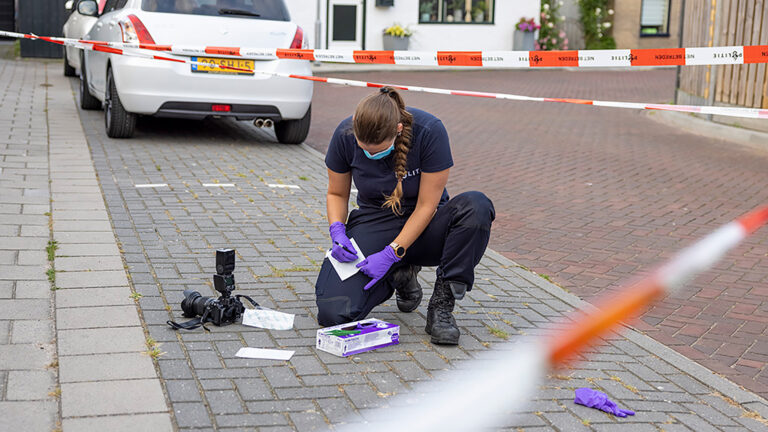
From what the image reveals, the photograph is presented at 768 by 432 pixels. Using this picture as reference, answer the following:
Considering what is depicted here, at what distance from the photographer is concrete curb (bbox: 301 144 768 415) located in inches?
150

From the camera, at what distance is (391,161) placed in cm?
431

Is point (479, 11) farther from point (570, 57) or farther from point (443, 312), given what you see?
point (443, 312)

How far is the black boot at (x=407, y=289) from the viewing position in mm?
4504

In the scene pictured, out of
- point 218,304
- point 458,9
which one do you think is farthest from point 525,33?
point 218,304

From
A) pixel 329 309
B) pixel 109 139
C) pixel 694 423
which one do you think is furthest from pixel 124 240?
pixel 109 139

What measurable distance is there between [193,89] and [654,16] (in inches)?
855

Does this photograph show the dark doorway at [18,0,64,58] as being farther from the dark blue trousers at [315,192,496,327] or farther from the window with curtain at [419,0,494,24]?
the dark blue trousers at [315,192,496,327]

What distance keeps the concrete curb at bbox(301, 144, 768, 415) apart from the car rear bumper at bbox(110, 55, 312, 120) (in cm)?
428

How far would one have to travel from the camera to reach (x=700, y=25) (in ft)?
44.4

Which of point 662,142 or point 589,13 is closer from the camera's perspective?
point 662,142

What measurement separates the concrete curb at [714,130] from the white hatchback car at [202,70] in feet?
18.6

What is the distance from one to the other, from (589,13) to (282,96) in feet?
62.3

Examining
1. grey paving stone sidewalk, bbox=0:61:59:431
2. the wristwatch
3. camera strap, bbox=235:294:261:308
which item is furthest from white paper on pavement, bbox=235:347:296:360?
grey paving stone sidewalk, bbox=0:61:59:431

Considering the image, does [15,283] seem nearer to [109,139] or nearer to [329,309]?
[329,309]
